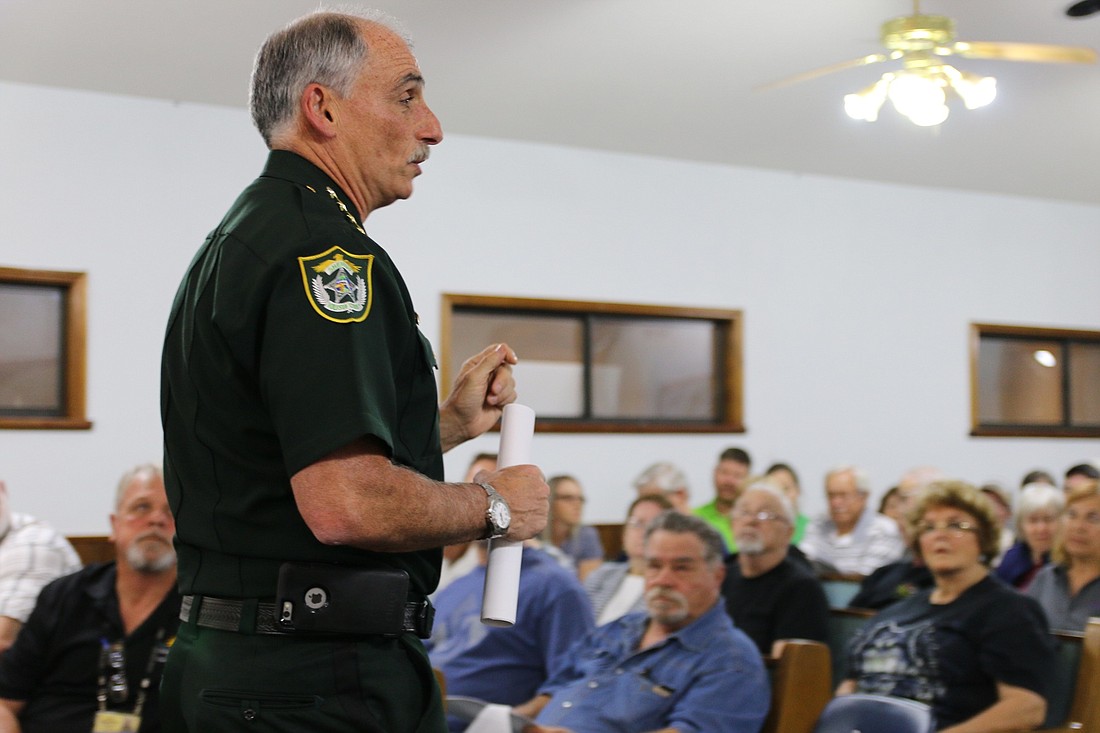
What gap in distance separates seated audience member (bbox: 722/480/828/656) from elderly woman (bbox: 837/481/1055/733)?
244 millimetres

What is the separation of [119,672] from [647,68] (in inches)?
148

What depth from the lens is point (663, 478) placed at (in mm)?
6301

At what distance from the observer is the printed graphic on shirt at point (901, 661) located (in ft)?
10.5

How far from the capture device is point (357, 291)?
47.6 inches

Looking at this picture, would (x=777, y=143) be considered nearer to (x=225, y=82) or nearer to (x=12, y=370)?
(x=225, y=82)

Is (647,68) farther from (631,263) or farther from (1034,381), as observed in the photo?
(1034,381)

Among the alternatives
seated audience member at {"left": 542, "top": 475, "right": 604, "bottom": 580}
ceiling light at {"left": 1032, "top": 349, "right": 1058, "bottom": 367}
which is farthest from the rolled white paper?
ceiling light at {"left": 1032, "top": 349, "right": 1058, "bottom": 367}

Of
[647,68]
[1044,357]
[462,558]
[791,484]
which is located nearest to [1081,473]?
[791,484]

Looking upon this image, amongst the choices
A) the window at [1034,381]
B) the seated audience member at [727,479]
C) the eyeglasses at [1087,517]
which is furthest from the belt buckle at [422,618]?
the window at [1034,381]

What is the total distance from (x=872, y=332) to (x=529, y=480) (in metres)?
6.75

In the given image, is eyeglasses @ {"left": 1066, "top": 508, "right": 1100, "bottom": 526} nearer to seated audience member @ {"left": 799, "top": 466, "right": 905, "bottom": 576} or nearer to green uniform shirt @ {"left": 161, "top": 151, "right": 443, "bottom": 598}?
seated audience member @ {"left": 799, "top": 466, "right": 905, "bottom": 576}

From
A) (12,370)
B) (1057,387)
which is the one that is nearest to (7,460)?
(12,370)

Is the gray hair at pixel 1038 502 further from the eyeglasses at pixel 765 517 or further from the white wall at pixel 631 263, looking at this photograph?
the white wall at pixel 631 263

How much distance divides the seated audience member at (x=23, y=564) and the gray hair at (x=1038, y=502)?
11.6 ft
